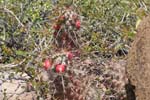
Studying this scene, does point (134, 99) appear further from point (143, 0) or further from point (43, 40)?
point (143, 0)

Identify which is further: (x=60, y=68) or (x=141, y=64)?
(x=60, y=68)

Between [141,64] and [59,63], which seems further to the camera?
[59,63]

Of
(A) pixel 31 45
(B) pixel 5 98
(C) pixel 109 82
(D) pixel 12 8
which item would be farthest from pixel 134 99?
(D) pixel 12 8

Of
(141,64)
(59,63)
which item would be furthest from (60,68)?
(141,64)

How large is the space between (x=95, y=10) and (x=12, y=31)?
0.99 meters

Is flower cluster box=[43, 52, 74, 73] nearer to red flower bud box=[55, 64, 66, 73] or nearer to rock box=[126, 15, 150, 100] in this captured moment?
red flower bud box=[55, 64, 66, 73]

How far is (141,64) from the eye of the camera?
3.09 m

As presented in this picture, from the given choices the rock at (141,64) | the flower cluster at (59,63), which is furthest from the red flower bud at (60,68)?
the rock at (141,64)

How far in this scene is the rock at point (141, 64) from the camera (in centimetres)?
303

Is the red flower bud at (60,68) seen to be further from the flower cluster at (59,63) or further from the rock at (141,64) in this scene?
the rock at (141,64)

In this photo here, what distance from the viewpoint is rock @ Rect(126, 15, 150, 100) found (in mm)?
3031

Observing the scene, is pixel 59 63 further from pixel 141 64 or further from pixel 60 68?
pixel 141 64

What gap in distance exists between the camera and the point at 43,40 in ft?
13.9

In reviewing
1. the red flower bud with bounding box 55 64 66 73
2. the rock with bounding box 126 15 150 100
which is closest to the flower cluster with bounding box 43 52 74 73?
the red flower bud with bounding box 55 64 66 73
